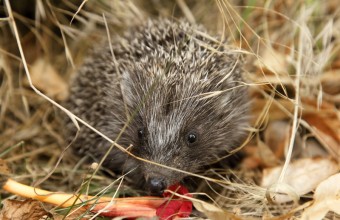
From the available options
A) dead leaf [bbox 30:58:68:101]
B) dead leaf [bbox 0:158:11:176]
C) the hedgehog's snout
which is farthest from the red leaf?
dead leaf [bbox 30:58:68:101]

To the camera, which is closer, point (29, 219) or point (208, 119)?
point (29, 219)

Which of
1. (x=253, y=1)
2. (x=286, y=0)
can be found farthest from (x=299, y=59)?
(x=286, y=0)

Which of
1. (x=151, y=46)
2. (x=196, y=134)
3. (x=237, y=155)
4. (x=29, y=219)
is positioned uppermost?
(x=151, y=46)

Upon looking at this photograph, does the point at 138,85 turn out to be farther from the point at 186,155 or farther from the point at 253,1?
the point at 253,1

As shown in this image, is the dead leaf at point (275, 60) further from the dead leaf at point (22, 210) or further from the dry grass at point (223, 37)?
the dead leaf at point (22, 210)

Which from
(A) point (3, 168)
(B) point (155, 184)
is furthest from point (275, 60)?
(A) point (3, 168)

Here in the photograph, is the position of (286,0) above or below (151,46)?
above

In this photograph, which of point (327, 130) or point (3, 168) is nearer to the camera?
point (3, 168)

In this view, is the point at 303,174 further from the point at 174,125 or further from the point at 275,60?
the point at 275,60
